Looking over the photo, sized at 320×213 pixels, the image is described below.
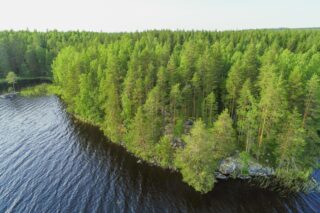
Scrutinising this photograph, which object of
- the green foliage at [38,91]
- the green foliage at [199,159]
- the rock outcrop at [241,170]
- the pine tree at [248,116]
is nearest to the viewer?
the green foliage at [199,159]

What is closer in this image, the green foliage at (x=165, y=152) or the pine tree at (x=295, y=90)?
the pine tree at (x=295, y=90)

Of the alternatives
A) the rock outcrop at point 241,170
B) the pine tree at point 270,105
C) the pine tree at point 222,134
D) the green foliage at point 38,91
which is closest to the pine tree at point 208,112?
the pine tree at point 222,134

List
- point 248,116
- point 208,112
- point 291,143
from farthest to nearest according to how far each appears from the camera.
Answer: point 208,112 < point 248,116 < point 291,143

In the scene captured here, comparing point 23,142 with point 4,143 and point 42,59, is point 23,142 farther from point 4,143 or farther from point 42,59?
point 42,59

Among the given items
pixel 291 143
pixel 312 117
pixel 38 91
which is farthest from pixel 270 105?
pixel 38 91

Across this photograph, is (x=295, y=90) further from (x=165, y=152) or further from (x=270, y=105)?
(x=165, y=152)

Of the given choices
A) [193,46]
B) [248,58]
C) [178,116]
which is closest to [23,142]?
[178,116]

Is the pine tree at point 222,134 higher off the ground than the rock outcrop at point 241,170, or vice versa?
the pine tree at point 222,134

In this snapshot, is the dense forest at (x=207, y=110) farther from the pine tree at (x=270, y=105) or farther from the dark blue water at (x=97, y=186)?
the dark blue water at (x=97, y=186)

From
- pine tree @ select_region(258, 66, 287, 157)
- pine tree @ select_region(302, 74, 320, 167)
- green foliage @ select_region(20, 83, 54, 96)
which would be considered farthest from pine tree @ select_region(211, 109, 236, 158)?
green foliage @ select_region(20, 83, 54, 96)
